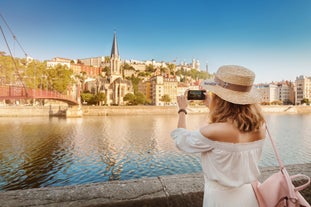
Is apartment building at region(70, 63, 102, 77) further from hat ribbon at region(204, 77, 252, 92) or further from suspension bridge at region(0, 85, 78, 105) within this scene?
hat ribbon at region(204, 77, 252, 92)

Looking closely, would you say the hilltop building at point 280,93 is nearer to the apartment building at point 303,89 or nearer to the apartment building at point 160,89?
the apartment building at point 303,89

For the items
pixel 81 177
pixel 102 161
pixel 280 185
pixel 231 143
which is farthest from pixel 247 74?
pixel 102 161

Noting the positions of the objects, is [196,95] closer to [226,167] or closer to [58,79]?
[226,167]

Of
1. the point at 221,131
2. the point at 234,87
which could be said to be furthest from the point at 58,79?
the point at 221,131

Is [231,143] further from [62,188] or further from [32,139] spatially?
[32,139]

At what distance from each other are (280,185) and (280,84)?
123 metres

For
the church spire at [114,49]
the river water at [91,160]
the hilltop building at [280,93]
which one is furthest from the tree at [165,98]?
the river water at [91,160]

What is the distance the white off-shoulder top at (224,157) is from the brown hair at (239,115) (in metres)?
0.12

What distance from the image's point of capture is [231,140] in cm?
149

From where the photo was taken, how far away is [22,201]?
1.95 m

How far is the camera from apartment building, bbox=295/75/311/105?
98.9 m

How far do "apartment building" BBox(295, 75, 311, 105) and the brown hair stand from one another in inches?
4430

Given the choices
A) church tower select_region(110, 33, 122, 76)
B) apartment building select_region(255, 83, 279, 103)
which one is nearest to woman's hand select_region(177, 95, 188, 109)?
→ church tower select_region(110, 33, 122, 76)

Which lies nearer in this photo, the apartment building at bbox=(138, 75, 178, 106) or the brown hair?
the brown hair
